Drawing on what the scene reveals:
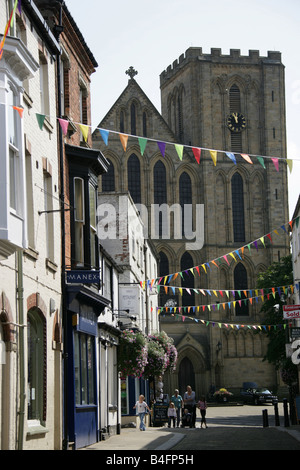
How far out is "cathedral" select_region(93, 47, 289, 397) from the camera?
64.6 meters

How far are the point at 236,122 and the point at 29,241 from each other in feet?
178

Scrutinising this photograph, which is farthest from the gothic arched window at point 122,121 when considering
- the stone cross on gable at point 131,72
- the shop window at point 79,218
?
the shop window at point 79,218

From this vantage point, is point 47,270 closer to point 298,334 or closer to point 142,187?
point 298,334

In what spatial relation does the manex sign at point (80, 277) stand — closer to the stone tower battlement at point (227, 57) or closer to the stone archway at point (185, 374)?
the stone archway at point (185, 374)

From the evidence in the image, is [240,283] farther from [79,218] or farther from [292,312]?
[79,218]

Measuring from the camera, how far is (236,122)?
68.6m

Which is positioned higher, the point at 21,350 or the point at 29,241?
the point at 29,241

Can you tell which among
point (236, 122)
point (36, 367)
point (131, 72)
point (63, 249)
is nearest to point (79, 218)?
point (63, 249)

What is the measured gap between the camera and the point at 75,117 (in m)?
20.9

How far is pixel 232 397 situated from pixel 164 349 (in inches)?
962

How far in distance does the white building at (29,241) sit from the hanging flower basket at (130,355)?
10.0m

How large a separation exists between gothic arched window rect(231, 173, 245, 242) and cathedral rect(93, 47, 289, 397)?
8 cm

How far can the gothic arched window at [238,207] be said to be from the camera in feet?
220
